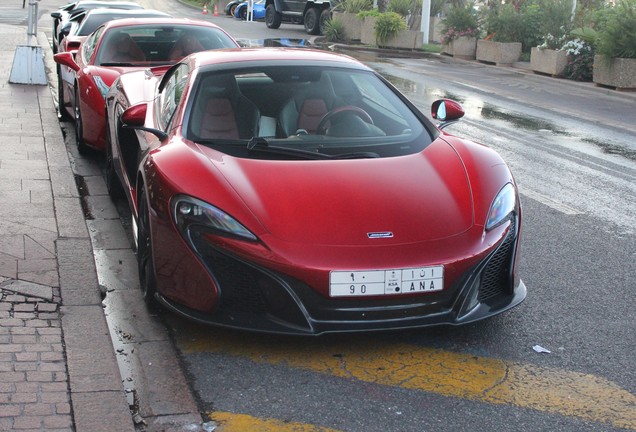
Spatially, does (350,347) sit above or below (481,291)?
below

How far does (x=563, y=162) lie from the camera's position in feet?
35.2

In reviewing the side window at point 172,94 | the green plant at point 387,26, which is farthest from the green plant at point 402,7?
the side window at point 172,94

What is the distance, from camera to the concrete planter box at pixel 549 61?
22.2m

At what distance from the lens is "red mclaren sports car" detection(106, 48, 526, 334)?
4.59 meters

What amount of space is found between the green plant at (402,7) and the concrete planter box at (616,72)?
13309mm

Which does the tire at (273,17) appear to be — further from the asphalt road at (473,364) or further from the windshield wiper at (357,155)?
the windshield wiper at (357,155)

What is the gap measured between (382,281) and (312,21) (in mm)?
32211

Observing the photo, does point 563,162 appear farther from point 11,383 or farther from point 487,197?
point 11,383

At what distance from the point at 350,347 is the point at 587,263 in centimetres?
232

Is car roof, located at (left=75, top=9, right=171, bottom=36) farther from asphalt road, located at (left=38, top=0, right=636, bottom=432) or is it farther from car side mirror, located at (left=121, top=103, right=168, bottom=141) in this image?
car side mirror, located at (left=121, top=103, right=168, bottom=141)

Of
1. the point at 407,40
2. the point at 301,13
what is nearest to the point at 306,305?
the point at 407,40

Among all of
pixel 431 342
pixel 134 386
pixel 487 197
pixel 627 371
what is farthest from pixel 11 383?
pixel 627 371

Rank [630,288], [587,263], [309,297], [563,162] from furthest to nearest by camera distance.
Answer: [563,162] → [587,263] → [630,288] → [309,297]

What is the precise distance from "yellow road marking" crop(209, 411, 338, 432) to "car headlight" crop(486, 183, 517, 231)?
1.50m
